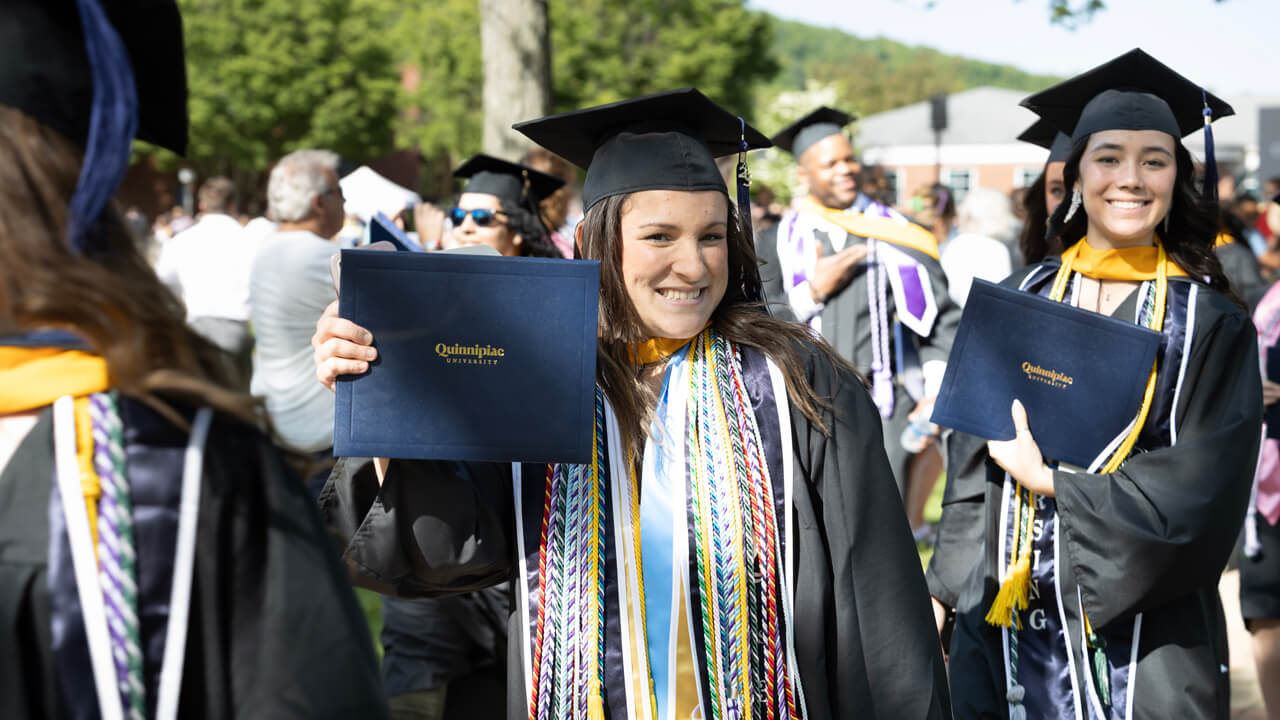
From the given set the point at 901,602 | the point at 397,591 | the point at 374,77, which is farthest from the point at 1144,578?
the point at 374,77

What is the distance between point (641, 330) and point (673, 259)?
6.9 inches

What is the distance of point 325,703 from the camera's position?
4.33 ft

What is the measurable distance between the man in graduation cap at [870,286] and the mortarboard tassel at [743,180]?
2.96 meters

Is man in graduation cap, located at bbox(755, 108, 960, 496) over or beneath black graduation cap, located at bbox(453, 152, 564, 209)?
beneath

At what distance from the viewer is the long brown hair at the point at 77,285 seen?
1.24 metres

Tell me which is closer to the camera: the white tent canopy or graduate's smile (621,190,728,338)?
graduate's smile (621,190,728,338)

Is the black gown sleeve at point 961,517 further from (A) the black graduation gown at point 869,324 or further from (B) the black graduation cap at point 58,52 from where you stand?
(B) the black graduation cap at point 58,52

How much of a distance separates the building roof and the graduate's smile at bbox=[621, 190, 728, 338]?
55.1 m

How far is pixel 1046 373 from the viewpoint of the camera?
3002 millimetres

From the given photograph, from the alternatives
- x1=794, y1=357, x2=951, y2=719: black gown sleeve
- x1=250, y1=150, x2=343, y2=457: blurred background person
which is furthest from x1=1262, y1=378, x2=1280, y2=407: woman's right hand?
x1=250, y1=150, x2=343, y2=457: blurred background person

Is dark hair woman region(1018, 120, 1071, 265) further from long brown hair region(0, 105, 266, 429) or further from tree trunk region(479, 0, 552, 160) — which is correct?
tree trunk region(479, 0, 552, 160)

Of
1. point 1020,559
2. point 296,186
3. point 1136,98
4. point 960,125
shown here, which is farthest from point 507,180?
point 960,125

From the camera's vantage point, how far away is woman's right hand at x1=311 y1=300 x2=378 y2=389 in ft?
6.75

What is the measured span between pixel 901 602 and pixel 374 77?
4767 centimetres
